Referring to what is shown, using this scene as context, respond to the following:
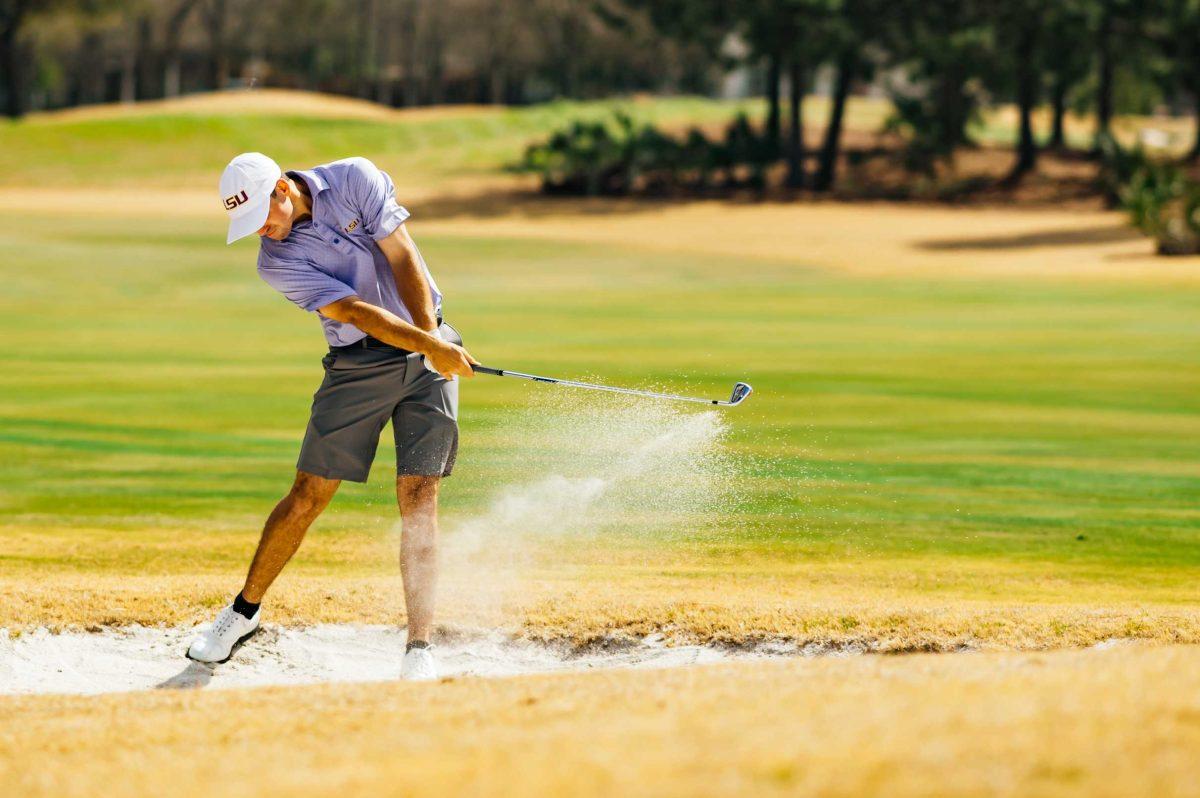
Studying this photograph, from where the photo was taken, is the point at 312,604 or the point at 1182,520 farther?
the point at 1182,520

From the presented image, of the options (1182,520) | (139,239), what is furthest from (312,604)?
(139,239)

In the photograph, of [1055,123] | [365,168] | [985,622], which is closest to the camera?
[365,168]

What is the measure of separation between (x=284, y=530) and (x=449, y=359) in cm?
97

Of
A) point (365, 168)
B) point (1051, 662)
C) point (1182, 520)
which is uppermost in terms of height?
point (365, 168)

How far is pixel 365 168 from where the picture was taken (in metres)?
6.01

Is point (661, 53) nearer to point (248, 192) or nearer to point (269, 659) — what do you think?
point (269, 659)

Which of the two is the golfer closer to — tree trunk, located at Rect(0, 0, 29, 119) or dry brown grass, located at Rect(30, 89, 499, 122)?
dry brown grass, located at Rect(30, 89, 499, 122)

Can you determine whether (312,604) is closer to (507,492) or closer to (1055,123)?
(507,492)

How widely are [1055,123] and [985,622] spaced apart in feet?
172

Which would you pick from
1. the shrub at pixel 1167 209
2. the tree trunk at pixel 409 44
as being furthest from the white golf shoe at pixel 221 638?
the tree trunk at pixel 409 44

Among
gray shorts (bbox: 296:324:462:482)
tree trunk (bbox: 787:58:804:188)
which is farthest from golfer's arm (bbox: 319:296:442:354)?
tree trunk (bbox: 787:58:804:188)

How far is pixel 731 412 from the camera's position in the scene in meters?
12.3

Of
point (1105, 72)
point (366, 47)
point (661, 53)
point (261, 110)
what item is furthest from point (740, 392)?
point (366, 47)

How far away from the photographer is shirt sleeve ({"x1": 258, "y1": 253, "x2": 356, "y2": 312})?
6023 millimetres
